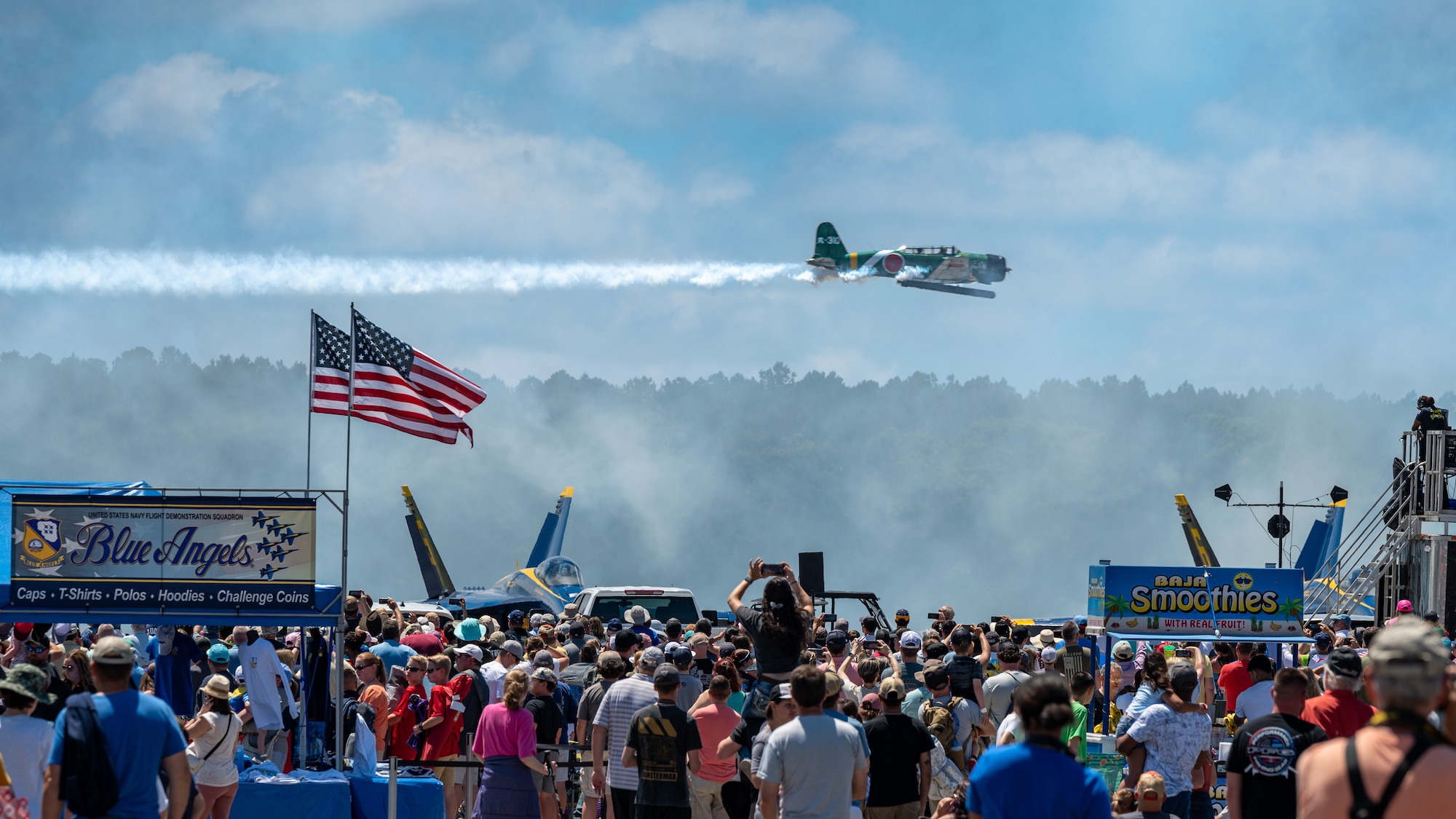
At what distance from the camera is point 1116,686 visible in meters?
14.4

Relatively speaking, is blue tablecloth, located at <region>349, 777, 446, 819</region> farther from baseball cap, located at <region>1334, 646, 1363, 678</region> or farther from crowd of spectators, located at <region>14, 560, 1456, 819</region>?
baseball cap, located at <region>1334, 646, 1363, 678</region>

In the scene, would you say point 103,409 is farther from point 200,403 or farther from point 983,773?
point 983,773

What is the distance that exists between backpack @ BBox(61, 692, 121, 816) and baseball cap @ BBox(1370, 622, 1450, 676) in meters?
5.05

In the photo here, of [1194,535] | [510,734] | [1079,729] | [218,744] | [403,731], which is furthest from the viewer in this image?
[1194,535]

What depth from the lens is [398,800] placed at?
1043cm

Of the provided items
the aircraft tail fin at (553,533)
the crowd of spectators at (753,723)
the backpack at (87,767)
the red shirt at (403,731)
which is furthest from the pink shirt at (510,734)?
the aircraft tail fin at (553,533)

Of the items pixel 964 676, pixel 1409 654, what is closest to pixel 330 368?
pixel 964 676

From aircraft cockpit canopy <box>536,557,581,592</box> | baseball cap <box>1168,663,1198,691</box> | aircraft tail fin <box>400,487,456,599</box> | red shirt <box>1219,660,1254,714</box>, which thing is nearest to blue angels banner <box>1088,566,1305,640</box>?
red shirt <box>1219,660,1254,714</box>

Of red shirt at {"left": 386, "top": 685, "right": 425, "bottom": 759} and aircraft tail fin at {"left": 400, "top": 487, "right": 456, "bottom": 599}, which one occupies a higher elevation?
aircraft tail fin at {"left": 400, "top": 487, "right": 456, "bottom": 599}

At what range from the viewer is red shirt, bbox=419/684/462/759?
11.0 metres

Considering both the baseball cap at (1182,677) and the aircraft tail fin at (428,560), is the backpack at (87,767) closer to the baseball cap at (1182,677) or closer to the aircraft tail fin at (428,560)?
the baseball cap at (1182,677)

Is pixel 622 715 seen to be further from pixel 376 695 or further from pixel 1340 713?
pixel 1340 713

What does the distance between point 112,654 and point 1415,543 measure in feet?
73.7

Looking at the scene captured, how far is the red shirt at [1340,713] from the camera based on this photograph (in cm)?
726
